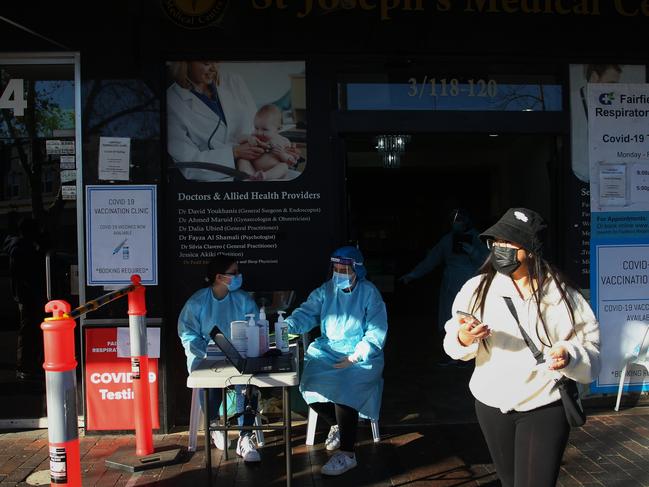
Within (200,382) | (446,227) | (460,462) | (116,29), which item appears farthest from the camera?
(446,227)

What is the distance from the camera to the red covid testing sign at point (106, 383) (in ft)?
15.2

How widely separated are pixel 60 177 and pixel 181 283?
1.22 metres

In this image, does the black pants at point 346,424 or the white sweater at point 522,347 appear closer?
the white sweater at point 522,347

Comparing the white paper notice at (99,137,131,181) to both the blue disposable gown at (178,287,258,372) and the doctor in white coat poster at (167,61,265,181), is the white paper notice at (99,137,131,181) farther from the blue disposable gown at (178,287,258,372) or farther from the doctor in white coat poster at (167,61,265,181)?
the blue disposable gown at (178,287,258,372)

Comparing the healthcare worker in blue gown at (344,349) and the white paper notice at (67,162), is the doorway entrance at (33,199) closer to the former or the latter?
the white paper notice at (67,162)

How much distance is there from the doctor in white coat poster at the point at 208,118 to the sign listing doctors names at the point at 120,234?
1.38 ft

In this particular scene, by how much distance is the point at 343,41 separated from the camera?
15.7 ft

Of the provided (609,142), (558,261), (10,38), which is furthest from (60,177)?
(609,142)

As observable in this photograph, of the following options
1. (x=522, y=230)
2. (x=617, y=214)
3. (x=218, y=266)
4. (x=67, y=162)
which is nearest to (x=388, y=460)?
(x=218, y=266)

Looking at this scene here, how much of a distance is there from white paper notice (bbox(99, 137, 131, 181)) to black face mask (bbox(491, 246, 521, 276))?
9.89 ft

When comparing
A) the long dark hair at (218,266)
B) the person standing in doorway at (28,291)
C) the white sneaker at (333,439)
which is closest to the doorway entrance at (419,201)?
the white sneaker at (333,439)

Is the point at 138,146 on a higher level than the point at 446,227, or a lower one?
higher

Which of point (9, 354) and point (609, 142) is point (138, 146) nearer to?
point (9, 354)

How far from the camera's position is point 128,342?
4613mm
